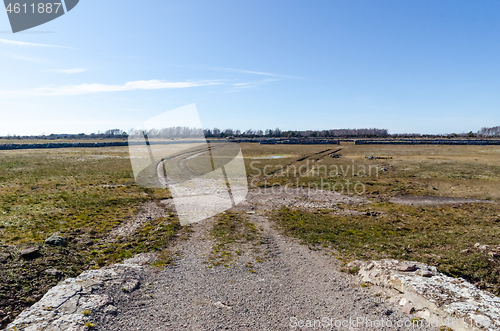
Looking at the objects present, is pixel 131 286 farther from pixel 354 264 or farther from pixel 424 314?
pixel 424 314

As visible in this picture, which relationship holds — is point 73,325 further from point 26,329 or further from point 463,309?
point 463,309

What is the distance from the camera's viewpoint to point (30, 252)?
1162cm

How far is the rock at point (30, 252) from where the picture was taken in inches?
451

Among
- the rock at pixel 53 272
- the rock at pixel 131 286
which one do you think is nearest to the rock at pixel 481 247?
the rock at pixel 131 286

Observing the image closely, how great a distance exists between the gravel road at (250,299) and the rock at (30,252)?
4.90 meters

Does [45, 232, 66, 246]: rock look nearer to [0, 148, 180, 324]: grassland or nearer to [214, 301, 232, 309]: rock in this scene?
[0, 148, 180, 324]: grassland

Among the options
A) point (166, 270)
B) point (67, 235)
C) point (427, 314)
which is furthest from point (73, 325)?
point (427, 314)

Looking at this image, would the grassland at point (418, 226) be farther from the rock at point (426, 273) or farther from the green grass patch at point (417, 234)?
the rock at point (426, 273)

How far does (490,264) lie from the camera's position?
11383mm

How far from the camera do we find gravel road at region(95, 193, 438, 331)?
853 cm

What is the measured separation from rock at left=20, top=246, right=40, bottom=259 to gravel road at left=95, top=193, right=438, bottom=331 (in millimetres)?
4903

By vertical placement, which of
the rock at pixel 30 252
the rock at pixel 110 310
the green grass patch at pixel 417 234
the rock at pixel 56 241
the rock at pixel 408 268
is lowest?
the green grass patch at pixel 417 234

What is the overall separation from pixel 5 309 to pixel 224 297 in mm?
7193

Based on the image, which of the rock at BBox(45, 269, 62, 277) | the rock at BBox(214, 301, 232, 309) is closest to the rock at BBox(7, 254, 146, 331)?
the rock at BBox(45, 269, 62, 277)
